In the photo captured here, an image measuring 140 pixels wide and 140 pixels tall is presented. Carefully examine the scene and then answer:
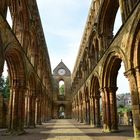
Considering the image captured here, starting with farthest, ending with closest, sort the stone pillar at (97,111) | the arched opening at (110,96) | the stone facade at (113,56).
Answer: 1. the stone pillar at (97,111)
2. the arched opening at (110,96)
3. the stone facade at (113,56)

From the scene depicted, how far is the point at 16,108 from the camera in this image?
46.4ft

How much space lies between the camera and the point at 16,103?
14.3 m

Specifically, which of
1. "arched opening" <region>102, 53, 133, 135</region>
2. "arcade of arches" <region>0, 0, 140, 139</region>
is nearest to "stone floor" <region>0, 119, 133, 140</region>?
"arched opening" <region>102, 53, 133, 135</region>

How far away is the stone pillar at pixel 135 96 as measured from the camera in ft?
30.1

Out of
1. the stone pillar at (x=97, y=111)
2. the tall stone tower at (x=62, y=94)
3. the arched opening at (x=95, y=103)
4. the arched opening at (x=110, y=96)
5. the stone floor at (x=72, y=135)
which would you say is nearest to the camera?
the stone floor at (x=72, y=135)

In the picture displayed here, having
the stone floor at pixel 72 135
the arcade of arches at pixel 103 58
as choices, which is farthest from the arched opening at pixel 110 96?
the stone floor at pixel 72 135

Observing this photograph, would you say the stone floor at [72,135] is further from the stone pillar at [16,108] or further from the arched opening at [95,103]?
the arched opening at [95,103]

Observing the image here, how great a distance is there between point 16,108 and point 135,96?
26.6 ft

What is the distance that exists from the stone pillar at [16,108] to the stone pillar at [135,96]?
7414mm

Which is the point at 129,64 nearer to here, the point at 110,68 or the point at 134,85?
the point at 134,85

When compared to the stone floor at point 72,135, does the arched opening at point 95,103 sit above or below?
above

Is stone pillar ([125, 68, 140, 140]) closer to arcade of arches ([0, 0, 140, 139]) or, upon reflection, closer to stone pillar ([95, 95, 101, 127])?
arcade of arches ([0, 0, 140, 139])

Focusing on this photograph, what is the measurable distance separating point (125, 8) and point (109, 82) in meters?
5.19

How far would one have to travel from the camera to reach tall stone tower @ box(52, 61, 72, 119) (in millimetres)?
51906
